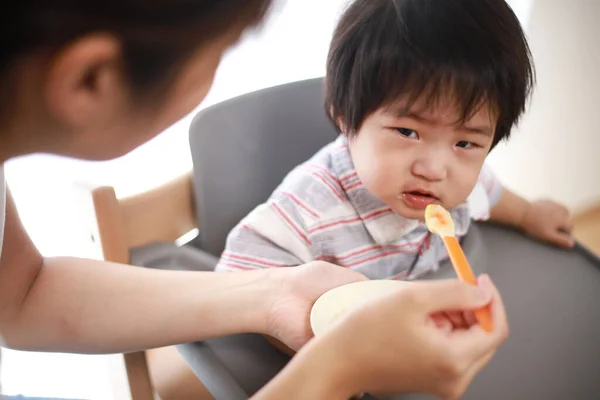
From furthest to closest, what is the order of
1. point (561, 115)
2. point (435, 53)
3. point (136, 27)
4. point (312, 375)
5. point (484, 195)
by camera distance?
point (561, 115)
point (484, 195)
point (435, 53)
point (312, 375)
point (136, 27)

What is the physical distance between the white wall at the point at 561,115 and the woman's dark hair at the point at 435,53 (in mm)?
629

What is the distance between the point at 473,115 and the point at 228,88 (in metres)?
0.42

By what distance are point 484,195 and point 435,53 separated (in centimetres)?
31

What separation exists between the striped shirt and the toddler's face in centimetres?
5

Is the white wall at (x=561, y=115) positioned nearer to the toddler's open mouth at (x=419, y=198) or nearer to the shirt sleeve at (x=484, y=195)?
the shirt sleeve at (x=484, y=195)

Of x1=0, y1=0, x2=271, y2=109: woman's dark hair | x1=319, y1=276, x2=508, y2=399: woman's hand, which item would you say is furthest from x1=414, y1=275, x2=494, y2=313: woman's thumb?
x1=0, y1=0, x2=271, y2=109: woman's dark hair

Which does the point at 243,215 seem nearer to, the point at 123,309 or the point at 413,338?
the point at 123,309

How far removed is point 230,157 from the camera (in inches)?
26.7

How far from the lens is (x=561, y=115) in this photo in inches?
48.9

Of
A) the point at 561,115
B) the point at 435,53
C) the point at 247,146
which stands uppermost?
the point at 435,53

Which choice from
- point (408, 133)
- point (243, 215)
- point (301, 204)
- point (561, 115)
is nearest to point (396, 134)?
point (408, 133)

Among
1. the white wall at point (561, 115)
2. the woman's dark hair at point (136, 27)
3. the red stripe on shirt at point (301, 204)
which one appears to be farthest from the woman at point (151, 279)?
the white wall at point (561, 115)

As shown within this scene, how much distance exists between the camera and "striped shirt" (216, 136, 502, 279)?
60 cm

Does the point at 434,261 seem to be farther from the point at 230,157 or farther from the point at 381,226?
the point at 230,157
